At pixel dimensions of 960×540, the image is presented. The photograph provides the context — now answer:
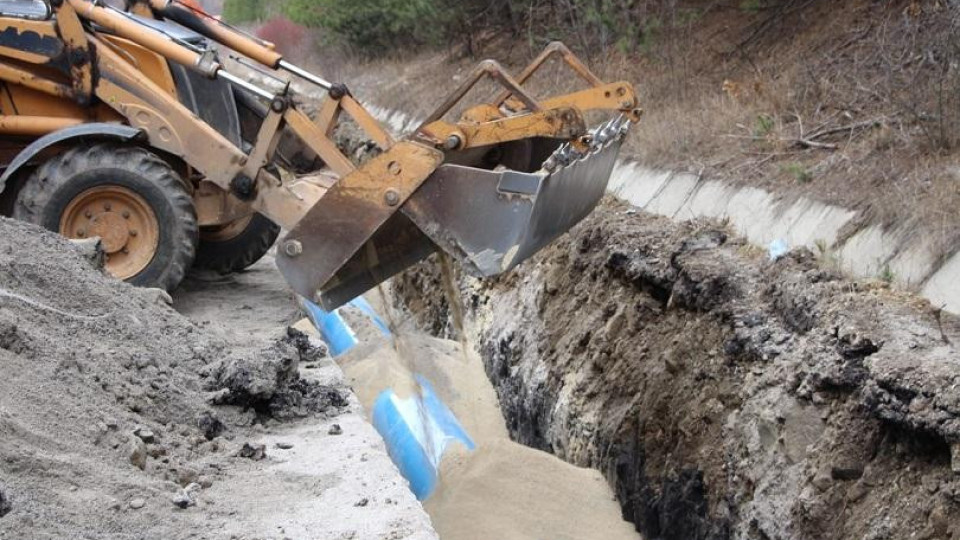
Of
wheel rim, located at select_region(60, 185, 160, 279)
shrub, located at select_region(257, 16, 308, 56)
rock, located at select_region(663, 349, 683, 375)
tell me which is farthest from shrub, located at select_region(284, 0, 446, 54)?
rock, located at select_region(663, 349, 683, 375)

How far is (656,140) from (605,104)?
3744 millimetres

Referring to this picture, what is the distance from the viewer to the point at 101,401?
234 inches

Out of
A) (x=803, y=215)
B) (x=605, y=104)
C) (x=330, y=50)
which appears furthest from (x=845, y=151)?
(x=330, y=50)

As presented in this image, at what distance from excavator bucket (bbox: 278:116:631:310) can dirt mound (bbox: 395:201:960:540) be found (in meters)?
0.94

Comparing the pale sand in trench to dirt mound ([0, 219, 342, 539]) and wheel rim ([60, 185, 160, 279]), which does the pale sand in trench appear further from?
wheel rim ([60, 185, 160, 279])

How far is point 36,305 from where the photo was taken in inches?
264

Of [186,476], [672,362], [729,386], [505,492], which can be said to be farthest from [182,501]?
[672,362]

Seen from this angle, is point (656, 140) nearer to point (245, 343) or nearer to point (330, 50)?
point (245, 343)

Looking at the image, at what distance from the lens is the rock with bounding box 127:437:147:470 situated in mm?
5496

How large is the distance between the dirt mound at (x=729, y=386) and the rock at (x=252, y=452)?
2278mm

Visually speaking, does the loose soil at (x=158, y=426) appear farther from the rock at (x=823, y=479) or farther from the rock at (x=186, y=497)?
the rock at (x=823, y=479)

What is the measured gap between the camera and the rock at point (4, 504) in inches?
176

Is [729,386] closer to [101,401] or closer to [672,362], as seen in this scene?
[672,362]

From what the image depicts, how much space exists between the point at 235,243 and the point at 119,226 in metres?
1.90
